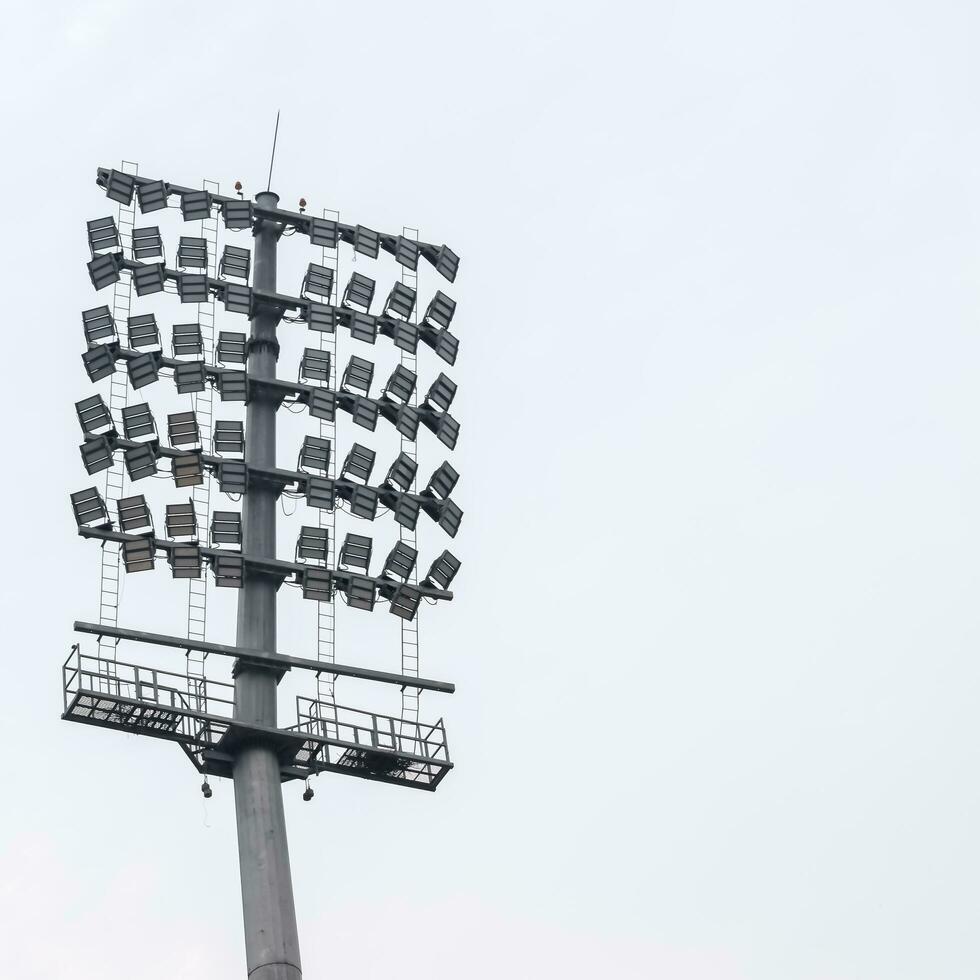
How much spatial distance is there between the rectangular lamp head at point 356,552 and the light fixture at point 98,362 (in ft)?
27.0

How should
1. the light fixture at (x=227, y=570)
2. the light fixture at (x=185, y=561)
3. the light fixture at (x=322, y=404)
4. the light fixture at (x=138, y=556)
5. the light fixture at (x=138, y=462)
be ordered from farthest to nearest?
the light fixture at (x=322, y=404), the light fixture at (x=138, y=462), the light fixture at (x=227, y=570), the light fixture at (x=185, y=561), the light fixture at (x=138, y=556)

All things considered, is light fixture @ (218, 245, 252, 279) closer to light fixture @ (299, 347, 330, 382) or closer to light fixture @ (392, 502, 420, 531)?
light fixture @ (299, 347, 330, 382)

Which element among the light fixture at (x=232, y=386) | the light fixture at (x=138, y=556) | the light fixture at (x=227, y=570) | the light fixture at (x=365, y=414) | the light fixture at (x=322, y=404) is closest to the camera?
the light fixture at (x=138, y=556)

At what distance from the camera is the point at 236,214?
81188 millimetres

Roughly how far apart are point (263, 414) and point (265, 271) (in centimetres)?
547

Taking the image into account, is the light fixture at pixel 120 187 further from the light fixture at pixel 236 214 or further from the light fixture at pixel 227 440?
the light fixture at pixel 227 440

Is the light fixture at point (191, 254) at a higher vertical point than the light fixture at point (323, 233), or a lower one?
lower

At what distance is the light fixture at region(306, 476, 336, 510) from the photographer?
3031 inches

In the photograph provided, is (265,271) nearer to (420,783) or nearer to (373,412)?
(373,412)

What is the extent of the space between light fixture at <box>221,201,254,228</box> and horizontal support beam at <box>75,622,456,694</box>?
14749mm

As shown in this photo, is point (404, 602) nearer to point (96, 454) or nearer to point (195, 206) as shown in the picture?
point (96, 454)

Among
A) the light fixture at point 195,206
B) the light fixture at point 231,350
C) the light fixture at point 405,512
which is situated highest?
the light fixture at point 195,206

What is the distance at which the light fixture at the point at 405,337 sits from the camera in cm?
8150

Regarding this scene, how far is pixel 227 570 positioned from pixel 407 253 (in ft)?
47.1
